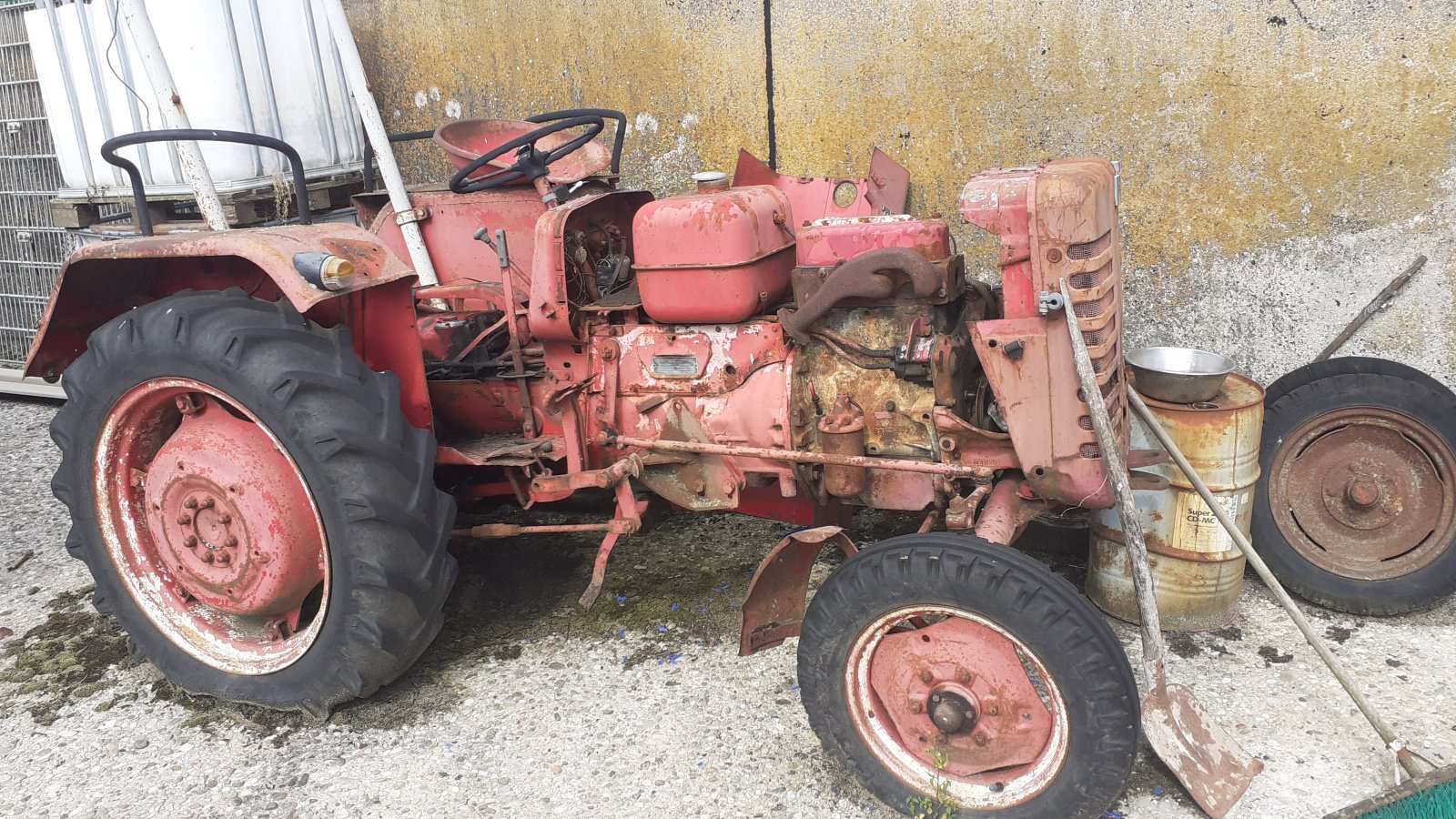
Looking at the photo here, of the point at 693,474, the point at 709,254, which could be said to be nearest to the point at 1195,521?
the point at 693,474

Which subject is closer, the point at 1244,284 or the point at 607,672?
the point at 607,672

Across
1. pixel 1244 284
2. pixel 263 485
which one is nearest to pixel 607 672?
pixel 263 485

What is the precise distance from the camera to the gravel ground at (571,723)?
2.22m

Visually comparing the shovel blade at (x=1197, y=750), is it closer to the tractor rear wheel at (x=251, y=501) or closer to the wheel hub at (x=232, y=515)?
the tractor rear wheel at (x=251, y=501)

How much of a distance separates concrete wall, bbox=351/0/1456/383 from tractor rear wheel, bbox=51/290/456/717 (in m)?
2.21

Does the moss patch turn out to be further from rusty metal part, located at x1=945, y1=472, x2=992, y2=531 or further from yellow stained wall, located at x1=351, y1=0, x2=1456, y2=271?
yellow stained wall, located at x1=351, y1=0, x2=1456, y2=271

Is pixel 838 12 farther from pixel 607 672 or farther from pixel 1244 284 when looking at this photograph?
pixel 607 672

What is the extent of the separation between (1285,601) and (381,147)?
3121 millimetres

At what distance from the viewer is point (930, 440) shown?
8.10ft

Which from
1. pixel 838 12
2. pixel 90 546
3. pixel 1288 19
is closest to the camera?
pixel 90 546

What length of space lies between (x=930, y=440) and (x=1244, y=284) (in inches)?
68.4

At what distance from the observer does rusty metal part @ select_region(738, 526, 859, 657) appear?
2.23 metres

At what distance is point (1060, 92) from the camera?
3482mm

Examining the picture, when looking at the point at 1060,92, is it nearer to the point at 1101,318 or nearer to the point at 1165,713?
A: the point at 1101,318
